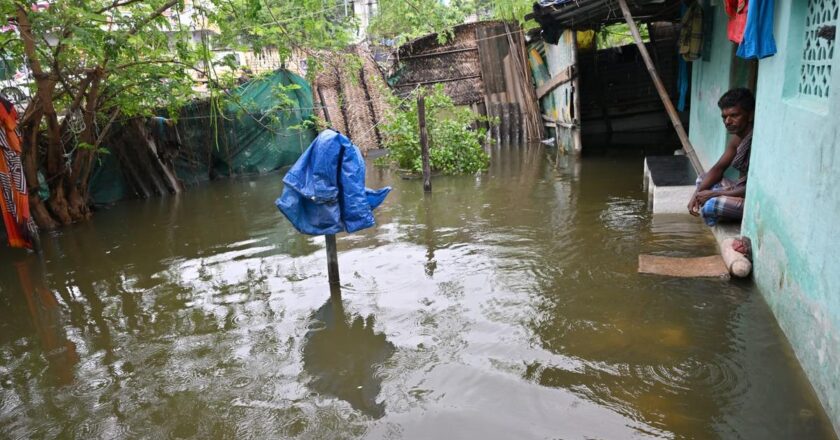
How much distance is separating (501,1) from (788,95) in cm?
1172

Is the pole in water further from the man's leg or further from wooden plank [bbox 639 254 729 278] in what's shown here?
the man's leg

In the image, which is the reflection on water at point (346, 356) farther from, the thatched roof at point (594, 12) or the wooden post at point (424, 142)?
the thatched roof at point (594, 12)

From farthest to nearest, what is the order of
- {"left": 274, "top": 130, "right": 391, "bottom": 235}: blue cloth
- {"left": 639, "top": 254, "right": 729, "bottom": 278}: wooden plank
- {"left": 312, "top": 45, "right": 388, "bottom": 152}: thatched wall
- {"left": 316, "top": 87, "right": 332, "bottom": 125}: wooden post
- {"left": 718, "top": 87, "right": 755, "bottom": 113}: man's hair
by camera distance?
1. {"left": 312, "top": 45, "right": 388, "bottom": 152}: thatched wall
2. {"left": 316, "top": 87, "right": 332, "bottom": 125}: wooden post
3. {"left": 718, "top": 87, "right": 755, "bottom": 113}: man's hair
4. {"left": 639, "top": 254, "right": 729, "bottom": 278}: wooden plank
5. {"left": 274, "top": 130, "right": 391, "bottom": 235}: blue cloth

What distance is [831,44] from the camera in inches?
123

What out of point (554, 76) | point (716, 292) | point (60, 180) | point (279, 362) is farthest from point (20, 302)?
point (554, 76)

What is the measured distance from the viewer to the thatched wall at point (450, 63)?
1617 centimetres

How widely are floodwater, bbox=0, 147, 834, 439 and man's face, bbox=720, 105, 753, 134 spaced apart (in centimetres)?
113

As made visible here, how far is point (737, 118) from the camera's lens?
5129mm

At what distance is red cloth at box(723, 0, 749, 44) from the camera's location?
14.7ft

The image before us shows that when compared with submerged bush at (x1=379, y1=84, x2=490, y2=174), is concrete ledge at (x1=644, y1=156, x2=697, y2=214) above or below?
below

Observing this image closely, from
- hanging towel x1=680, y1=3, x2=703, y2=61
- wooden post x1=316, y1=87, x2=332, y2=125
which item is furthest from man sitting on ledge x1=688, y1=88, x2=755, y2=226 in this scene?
wooden post x1=316, y1=87, x2=332, y2=125

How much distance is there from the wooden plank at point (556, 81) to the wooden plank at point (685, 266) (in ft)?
25.0

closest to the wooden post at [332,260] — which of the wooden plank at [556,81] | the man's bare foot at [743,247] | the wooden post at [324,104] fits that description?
the man's bare foot at [743,247]

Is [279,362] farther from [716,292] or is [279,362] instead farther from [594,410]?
[716,292]
